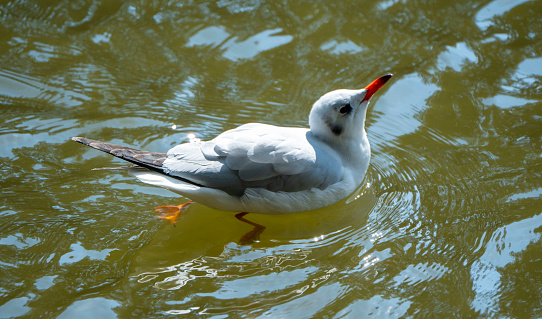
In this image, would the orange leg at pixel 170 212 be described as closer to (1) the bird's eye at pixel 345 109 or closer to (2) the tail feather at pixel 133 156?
(2) the tail feather at pixel 133 156

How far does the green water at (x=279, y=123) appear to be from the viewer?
415 centimetres

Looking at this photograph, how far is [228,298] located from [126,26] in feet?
13.8

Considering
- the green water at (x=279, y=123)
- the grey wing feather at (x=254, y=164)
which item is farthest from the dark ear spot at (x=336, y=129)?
the green water at (x=279, y=123)

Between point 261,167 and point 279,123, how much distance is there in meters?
1.34

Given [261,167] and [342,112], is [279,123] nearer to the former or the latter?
[342,112]

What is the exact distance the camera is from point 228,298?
409cm

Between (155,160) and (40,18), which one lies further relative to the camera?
(40,18)

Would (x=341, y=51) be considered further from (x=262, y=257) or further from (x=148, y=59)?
(x=262, y=257)

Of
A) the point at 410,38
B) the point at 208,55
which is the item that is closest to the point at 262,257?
the point at 208,55

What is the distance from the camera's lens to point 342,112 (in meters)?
4.97

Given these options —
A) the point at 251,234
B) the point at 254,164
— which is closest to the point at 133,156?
the point at 254,164

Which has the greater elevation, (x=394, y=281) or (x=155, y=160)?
(x=155, y=160)

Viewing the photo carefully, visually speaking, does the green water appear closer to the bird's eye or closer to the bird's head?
the bird's head

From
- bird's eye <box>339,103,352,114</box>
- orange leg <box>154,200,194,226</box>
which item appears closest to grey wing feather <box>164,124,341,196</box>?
bird's eye <box>339,103,352,114</box>
